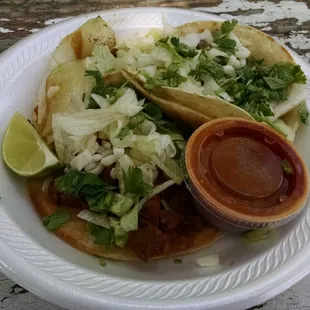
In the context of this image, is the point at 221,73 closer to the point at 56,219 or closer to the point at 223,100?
the point at 223,100

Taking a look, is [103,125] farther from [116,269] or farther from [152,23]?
[152,23]

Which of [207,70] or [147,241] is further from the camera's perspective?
[207,70]

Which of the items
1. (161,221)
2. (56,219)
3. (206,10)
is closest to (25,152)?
(56,219)

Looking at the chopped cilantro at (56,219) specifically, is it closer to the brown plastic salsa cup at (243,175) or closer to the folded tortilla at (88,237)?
the folded tortilla at (88,237)

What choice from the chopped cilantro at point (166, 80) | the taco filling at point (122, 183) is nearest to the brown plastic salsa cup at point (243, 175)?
the taco filling at point (122, 183)

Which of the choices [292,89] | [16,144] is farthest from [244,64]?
[16,144]
